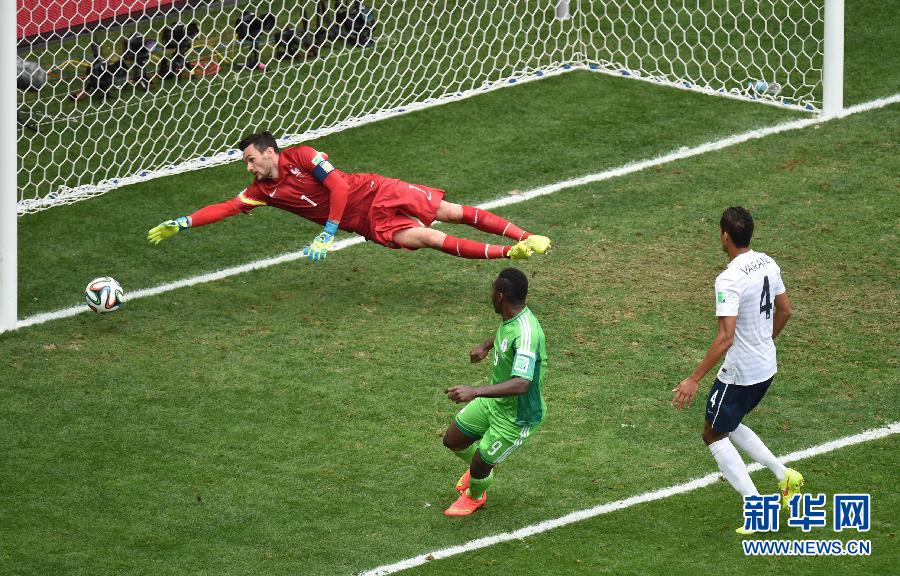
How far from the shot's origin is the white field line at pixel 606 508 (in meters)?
8.60

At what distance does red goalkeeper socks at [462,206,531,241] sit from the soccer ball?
9.19ft

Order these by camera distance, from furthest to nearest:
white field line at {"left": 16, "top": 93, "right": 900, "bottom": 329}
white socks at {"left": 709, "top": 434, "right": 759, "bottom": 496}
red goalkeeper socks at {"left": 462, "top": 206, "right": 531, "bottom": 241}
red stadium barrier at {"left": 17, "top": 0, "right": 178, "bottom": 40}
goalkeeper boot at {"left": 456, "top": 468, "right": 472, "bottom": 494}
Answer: red stadium barrier at {"left": 17, "top": 0, "right": 178, "bottom": 40}
white field line at {"left": 16, "top": 93, "right": 900, "bottom": 329}
red goalkeeper socks at {"left": 462, "top": 206, "right": 531, "bottom": 241}
goalkeeper boot at {"left": 456, "top": 468, "right": 472, "bottom": 494}
white socks at {"left": 709, "top": 434, "right": 759, "bottom": 496}

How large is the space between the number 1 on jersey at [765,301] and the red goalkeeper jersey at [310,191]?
437 cm

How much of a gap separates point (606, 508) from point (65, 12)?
786cm

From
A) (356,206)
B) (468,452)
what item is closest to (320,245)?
(356,206)

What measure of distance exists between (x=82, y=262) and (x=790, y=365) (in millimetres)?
6017

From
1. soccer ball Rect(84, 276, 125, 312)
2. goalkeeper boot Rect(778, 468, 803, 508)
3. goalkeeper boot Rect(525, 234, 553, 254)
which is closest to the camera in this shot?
goalkeeper boot Rect(778, 468, 803, 508)

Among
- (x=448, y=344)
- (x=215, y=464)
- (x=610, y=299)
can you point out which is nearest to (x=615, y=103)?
(x=610, y=299)

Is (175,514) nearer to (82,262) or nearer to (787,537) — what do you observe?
(787,537)

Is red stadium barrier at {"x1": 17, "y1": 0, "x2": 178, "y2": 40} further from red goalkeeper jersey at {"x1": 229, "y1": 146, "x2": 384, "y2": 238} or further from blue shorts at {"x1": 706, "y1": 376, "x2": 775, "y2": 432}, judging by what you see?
blue shorts at {"x1": 706, "y1": 376, "x2": 775, "y2": 432}

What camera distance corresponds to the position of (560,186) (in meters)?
14.1

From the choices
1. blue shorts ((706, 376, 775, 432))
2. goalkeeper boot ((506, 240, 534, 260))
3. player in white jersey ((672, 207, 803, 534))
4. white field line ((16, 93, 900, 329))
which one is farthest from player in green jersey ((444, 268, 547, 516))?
white field line ((16, 93, 900, 329))

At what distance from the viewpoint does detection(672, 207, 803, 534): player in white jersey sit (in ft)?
27.2

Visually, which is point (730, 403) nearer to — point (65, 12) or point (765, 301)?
point (765, 301)
